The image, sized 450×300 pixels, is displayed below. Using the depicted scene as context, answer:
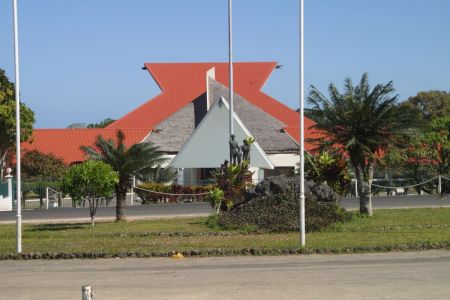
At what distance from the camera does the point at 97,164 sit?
77.3 ft

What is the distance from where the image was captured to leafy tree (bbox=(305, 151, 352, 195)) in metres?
26.3

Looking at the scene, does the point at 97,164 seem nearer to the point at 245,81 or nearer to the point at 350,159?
the point at 350,159

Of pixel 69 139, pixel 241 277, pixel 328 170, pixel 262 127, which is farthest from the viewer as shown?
pixel 69 139

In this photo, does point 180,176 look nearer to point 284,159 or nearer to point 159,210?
point 284,159

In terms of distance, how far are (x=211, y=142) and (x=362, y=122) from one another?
23.7 metres

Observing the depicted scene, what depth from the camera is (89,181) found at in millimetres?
23281

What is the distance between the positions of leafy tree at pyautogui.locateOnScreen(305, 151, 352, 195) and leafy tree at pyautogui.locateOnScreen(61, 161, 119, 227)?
7.56 metres

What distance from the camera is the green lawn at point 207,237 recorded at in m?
17.2

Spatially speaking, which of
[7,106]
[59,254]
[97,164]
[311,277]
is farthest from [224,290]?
[7,106]

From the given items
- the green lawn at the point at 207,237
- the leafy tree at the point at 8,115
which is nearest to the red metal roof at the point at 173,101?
the leafy tree at the point at 8,115

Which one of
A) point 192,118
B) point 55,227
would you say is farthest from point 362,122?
point 192,118

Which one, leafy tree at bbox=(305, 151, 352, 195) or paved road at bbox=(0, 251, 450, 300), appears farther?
leafy tree at bbox=(305, 151, 352, 195)

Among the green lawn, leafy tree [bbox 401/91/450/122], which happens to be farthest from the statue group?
leafy tree [bbox 401/91/450/122]

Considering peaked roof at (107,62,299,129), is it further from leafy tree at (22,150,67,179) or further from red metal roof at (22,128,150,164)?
leafy tree at (22,150,67,179)
